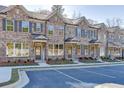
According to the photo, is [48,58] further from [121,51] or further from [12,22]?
[121,51]

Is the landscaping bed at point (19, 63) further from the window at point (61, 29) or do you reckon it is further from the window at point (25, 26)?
the window at point (61, 29)

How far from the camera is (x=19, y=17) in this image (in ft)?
80.9

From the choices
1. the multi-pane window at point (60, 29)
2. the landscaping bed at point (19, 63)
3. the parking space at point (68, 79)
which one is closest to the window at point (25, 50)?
the landscaping bed at point (19, 63)

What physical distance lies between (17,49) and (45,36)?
171 inches

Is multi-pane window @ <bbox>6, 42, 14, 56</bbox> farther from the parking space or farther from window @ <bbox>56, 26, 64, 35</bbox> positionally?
the parking space

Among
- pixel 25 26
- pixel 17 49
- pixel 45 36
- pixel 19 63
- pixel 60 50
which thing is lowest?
pixel 19 63

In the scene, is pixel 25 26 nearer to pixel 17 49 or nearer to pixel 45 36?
pixel 17 49

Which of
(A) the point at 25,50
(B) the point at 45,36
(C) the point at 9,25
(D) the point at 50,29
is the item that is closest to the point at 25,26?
(C) the point at 9,25

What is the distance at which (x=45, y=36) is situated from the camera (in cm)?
2708

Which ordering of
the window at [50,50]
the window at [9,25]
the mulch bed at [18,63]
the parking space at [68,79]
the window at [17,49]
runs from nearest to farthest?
the parking space at [68,79] → the mulch bed at [18,63] → the window at [9,25] → the window at [17,49] → the window at [50,50]

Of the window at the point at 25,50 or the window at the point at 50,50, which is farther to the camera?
the window at the point at 50,50

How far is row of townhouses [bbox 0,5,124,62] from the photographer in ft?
78.9

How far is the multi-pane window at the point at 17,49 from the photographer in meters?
24.1

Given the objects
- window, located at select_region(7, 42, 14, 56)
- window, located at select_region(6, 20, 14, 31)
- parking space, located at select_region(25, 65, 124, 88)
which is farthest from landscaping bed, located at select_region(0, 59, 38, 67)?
parking space, located at select_region(25, 65, 124, 88)
